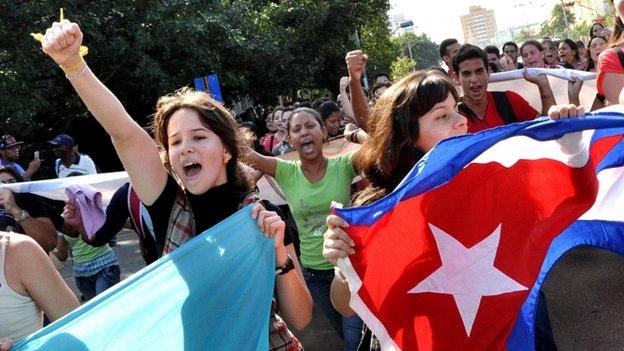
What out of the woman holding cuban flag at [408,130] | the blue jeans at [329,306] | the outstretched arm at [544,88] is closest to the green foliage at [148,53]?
the blue jeans at [329,306]

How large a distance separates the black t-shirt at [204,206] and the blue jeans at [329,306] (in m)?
1.44

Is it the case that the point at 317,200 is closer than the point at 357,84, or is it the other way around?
the point at 317,200

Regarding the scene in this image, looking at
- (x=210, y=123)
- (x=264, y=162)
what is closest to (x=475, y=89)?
(x=264, y=162)

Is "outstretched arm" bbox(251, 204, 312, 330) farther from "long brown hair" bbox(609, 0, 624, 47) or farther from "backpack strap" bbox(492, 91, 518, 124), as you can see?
"long brown hair" bbox(609, 0, 624, 47)

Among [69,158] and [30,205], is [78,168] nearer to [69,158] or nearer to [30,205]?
[69,158]

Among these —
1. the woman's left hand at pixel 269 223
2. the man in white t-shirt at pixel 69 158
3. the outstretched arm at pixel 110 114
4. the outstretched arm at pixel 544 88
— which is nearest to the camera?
the outstretched arm at pixel 110 114

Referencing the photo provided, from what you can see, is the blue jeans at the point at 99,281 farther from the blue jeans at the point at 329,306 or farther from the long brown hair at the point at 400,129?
the long brown hair at the point at 400,129

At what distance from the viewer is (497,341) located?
7.48 feet

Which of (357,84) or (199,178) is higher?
(357,84)

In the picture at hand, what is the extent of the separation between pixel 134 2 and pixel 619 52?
11008 mm

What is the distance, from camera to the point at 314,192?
3.99m

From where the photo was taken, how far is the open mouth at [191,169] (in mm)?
2244

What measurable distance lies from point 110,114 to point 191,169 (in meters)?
0.33

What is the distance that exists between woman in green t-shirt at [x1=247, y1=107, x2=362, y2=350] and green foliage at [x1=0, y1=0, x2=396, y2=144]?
7200 millimetres
